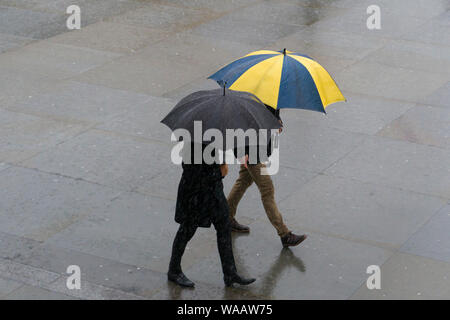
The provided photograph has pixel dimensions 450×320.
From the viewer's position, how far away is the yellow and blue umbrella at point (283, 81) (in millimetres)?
6977

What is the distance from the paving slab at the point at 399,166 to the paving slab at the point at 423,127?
202mm

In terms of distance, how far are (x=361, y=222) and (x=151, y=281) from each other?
2.34 meters

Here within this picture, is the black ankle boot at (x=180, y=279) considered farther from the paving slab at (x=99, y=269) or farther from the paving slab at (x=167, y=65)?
the paving slab at (x=167, y=65)

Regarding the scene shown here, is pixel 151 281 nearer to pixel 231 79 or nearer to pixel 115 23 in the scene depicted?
pixel 231 79

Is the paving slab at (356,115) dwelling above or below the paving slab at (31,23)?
below

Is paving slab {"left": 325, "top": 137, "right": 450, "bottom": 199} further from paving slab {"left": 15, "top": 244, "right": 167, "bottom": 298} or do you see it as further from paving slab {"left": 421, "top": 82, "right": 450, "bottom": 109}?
paving slab {"left": 15, "top": 244, "right": 167, "bottom": 298}

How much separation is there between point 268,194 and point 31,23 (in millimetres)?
8996

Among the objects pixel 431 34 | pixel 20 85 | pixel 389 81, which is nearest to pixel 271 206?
pixel 389 81

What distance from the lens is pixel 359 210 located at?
8.46 meters

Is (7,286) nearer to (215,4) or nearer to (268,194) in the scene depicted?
(268,194)

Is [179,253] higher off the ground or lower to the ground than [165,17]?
lower

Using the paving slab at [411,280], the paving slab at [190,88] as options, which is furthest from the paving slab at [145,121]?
the paving slab at [411,280]

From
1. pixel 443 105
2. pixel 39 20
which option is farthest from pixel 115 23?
Result: pixel 443 105

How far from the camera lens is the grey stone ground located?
7309 mm
